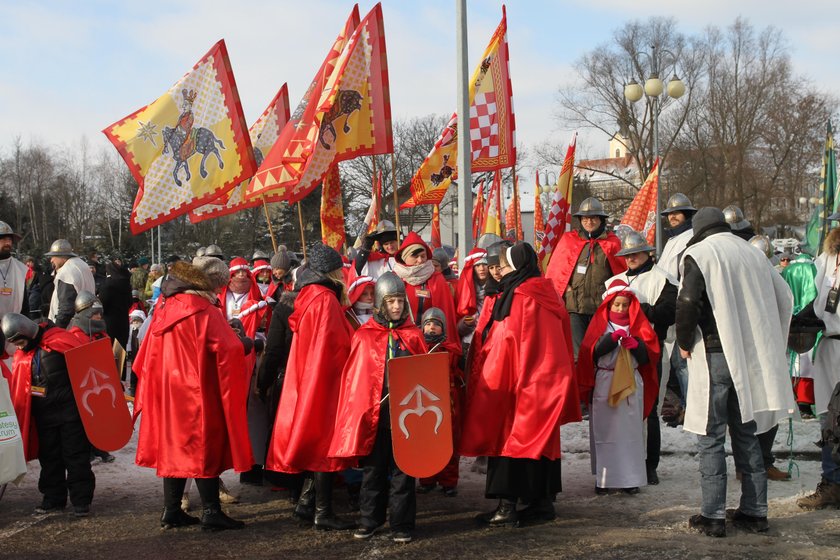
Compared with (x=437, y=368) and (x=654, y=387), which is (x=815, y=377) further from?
(x=437, y=368)

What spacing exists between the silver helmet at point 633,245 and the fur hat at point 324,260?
264 cm

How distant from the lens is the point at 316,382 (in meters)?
5.69

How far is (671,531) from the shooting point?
18.2 feet

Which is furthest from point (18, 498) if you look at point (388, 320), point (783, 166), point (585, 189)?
point (585, 189)

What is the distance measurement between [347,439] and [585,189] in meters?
50.4

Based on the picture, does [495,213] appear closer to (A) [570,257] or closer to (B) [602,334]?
(A) [570,257]

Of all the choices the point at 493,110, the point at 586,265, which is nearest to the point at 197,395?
the point at 586,265

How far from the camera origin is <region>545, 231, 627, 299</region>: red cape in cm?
851

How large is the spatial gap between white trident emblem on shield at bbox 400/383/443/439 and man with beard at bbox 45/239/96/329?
176 inches

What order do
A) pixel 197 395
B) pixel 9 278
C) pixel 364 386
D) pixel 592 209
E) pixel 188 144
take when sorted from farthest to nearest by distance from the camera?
pixel 188 144 < pixel 592 209 < pixel 9 278 < pixel 197 395 < pixel 364 386

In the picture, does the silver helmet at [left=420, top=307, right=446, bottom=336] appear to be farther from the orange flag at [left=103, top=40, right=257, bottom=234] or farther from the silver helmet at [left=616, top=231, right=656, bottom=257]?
the orange flag at [left=103, top=40, right=257, bottom=234]

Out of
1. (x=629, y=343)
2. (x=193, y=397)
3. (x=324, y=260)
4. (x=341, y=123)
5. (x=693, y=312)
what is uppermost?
(x=341, y=123)

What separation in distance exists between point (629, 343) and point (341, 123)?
3.63m

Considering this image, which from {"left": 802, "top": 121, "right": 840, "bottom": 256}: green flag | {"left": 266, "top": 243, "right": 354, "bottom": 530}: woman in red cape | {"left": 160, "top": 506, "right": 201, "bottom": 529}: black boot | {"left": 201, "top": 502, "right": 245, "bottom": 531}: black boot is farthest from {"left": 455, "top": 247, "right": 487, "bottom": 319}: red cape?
{"left": 802, "top": 121, "right": 840, "bottom": 256}: green flag
